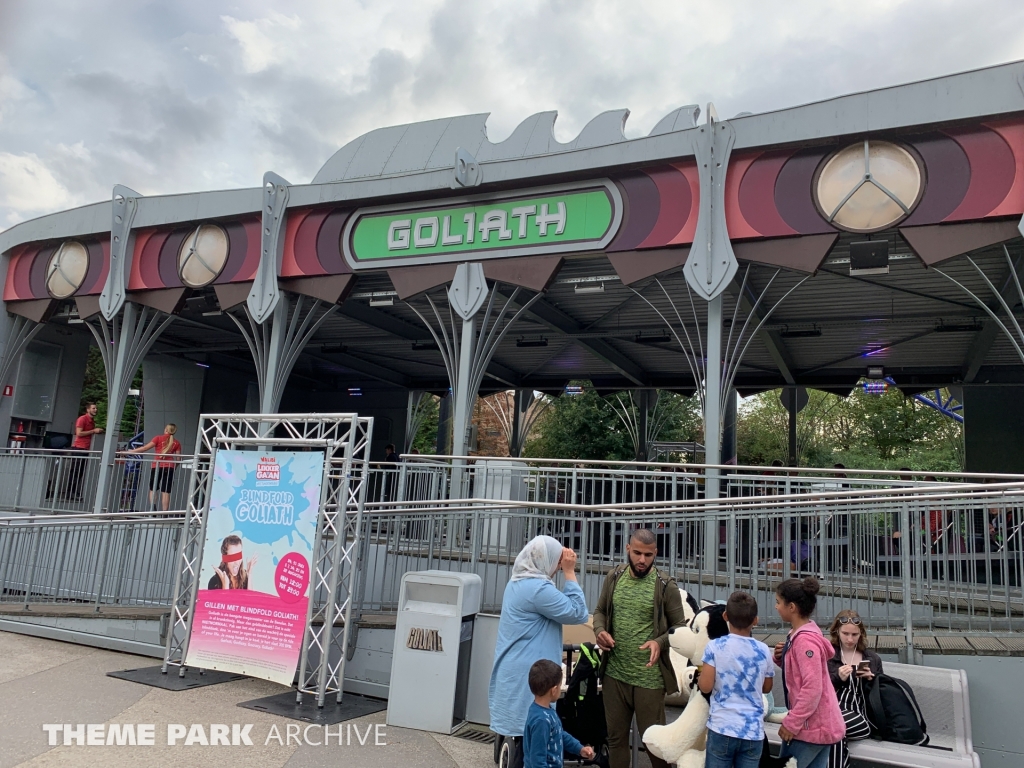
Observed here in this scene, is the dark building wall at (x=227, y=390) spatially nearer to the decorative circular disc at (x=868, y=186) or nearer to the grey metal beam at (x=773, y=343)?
the grey metal beam at (x=773, y=343)

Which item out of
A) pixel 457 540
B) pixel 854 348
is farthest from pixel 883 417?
pixel 457 540

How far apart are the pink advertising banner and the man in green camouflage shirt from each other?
9.98 feet

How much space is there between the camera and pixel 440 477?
38.9ft

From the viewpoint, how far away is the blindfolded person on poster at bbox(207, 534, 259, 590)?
272 inches

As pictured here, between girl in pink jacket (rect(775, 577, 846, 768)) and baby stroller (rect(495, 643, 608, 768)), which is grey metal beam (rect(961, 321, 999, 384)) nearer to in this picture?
girl in pink jacket (rect(775, 577, 846, 768))

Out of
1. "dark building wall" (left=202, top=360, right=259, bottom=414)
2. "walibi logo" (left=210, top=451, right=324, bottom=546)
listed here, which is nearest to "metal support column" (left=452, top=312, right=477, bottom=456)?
"walibi logo" (left=210, top=451, right=324, bottom=546)

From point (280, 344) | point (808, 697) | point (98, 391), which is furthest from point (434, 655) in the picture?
point (98, 391)

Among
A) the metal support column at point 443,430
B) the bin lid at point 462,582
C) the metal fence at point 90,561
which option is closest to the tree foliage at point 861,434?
the metal support column at point 443,430

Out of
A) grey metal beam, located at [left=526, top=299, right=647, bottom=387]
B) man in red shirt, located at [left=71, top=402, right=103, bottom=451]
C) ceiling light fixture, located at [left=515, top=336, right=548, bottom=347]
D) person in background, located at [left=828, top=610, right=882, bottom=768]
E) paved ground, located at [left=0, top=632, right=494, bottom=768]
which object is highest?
ceiling light fixture, located at [left=515, top=336, right=548, bottom=347]

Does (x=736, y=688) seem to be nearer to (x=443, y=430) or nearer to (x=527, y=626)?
(x=527, y=626)

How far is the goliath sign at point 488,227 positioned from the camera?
1097cm

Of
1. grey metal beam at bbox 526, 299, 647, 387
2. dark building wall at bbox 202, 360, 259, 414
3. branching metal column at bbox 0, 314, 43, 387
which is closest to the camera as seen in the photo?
grey metal beam at bbox 526, 299, 647, 387

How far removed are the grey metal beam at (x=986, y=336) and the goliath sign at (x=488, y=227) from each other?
5678 millimetres

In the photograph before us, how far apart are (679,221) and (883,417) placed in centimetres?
3439
